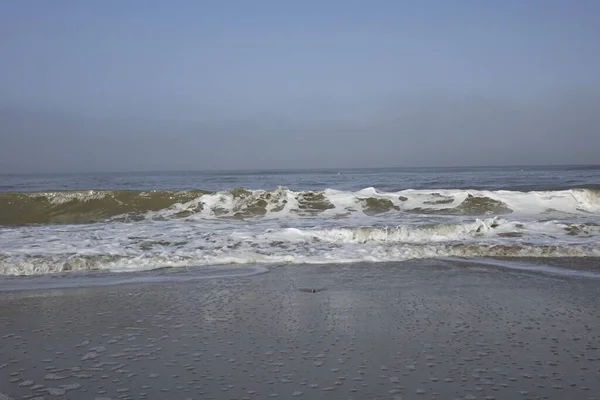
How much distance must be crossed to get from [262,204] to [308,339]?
11.4 metres

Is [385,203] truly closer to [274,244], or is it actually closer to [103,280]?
[274,244]

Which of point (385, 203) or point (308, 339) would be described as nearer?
point (308, 339)

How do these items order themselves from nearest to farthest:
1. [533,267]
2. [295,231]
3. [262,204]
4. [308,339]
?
[308,339], [533,267], [295,231], [262,204]

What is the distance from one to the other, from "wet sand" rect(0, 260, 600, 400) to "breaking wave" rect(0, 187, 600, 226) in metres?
7.95

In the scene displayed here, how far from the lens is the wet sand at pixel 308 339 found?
2824 millimetres

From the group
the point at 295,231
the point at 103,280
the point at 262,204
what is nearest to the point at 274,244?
the point at 295,231

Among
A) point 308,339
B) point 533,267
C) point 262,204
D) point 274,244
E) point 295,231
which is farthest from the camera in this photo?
point 262,204

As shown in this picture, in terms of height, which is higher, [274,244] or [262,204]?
[262,204]

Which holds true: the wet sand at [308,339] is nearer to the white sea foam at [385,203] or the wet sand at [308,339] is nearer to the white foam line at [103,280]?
the white foam line at [103,280]

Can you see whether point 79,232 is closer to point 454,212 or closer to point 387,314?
point 387,314

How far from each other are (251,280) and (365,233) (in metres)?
3.71

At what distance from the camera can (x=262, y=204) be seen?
49.3 ft

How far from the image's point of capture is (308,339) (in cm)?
368

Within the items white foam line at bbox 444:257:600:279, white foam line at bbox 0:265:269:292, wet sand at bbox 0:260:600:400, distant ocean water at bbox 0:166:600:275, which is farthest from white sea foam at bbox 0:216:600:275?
wet sand at bbox 0:260:600:400
